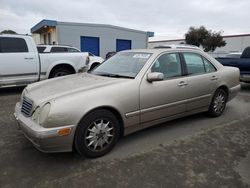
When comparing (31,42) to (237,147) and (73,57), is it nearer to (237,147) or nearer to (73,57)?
(73,57)

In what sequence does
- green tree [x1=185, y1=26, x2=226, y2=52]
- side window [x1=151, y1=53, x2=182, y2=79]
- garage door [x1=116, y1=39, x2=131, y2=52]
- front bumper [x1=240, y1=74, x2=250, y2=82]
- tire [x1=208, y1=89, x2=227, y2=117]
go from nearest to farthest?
side window [x1=151, y1=53, x2=182, y2=79]
tire [x1=208, y1=89, x2=227, y2=117]
front bumper [x1=240, y1=74, x2=250, y2=82]
garage door [x1=116, y1=39, x2=131, y2=52]
green tree [x1=185, y1=26, x2=226, y2=52]

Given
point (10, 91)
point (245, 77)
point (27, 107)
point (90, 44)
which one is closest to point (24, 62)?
point (10, 91)

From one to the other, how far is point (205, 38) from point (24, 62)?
Answer: 29165 mm

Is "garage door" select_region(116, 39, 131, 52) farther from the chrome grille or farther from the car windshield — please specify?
the chrome grille

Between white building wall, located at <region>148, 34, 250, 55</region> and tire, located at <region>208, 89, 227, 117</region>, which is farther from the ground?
white building wall, located at <region>148, 34, 250, 55</region>

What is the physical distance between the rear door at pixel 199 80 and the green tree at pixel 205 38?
28967 mm

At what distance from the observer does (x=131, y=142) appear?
3.85m

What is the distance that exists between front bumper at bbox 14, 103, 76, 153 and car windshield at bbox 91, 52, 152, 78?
135 cm

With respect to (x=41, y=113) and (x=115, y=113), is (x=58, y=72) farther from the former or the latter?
(x=41, y=113)

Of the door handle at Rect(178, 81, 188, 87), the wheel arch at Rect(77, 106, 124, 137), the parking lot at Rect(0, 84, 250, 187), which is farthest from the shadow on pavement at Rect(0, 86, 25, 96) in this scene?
the door handle at Rect(178, 81, 188, 87)

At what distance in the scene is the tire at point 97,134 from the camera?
3055mm

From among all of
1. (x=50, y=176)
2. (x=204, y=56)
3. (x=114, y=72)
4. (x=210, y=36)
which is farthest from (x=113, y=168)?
(x=210, y=36)

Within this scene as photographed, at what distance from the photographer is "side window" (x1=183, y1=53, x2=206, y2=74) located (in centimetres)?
446

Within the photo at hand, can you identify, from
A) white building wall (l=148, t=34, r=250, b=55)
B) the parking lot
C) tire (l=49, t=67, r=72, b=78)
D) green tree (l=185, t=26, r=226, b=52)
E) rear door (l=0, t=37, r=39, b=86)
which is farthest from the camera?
white building wall (l=148, t=34, r=250, b=55)
